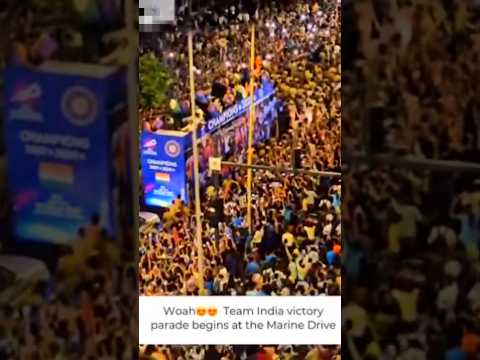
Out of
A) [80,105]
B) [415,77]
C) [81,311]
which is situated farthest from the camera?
[81,311]

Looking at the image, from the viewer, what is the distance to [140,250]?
305 centimetres

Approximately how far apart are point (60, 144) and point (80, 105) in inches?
4.8

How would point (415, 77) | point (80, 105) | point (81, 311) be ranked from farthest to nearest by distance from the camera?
point (81, 311), point (80, 105), point (415, 77)

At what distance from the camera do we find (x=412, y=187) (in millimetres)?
2977

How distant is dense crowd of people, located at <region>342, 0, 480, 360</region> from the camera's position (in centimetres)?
291

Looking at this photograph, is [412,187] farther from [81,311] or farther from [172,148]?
[81,311]

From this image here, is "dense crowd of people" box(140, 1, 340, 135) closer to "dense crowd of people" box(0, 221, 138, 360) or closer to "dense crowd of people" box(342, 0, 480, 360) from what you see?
"dense crowd of people" box(342, 0, 480, 360)

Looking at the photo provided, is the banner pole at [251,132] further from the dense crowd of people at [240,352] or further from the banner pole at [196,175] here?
the dense crowd of people at [240,352]

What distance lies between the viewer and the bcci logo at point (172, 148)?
9.77 feet

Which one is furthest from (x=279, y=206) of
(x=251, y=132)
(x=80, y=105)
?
(x=80, y=105)

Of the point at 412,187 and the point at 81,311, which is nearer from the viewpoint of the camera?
the point at 412,187

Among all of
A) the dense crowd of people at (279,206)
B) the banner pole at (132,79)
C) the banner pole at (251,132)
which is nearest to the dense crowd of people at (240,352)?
the dense crowd of people at (279,206)
